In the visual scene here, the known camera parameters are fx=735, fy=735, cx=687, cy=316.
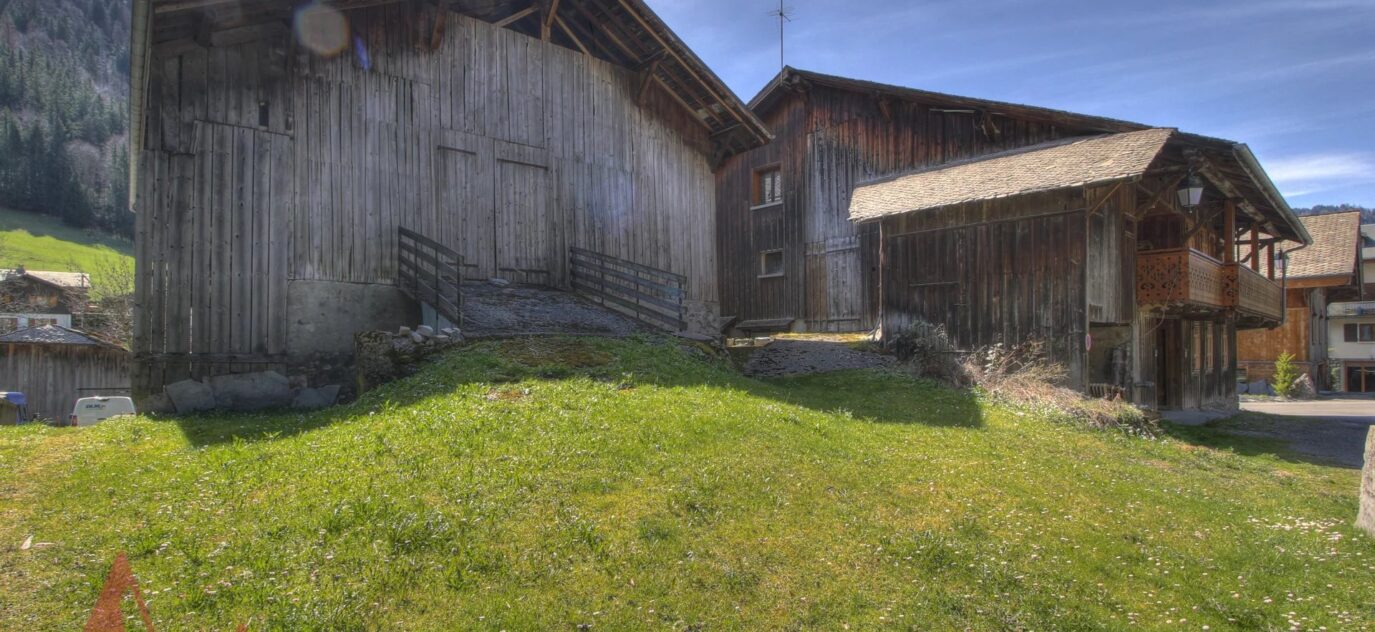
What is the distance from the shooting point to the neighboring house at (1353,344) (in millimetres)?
43656

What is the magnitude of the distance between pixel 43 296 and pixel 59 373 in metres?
39.0

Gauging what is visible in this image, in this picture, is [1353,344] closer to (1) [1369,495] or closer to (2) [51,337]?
(1) [1369,495]

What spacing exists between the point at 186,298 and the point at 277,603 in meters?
9.66

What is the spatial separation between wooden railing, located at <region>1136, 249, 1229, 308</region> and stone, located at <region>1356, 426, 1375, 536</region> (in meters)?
10.4

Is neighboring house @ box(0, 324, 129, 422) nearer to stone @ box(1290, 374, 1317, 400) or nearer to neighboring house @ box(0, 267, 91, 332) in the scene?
neighboring house @ box(0, 267, 91, 332)

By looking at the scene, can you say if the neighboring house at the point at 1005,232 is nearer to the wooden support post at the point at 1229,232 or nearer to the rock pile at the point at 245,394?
the wooden support post at the point at 1229,232

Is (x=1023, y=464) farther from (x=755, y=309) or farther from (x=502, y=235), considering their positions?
(x=755, y=309)

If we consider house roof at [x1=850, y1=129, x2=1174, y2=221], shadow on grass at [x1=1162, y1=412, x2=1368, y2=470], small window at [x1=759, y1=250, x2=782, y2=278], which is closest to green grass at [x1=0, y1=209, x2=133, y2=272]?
small window at [x1=759, y1=250, x2=782, y2=278]

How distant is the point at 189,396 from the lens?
11422 mm

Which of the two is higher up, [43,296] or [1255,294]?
[43,296]

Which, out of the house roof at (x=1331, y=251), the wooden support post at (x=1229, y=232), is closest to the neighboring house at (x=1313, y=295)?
the house roof at (x=1331, y=251)

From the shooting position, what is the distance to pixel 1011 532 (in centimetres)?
647

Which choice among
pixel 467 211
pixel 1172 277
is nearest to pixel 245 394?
pixel 467 211

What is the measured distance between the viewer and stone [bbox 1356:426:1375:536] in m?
7.09
